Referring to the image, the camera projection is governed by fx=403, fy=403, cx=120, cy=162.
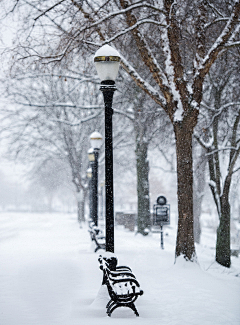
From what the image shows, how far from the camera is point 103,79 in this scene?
6.50m

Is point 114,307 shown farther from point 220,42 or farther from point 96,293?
point 220,42

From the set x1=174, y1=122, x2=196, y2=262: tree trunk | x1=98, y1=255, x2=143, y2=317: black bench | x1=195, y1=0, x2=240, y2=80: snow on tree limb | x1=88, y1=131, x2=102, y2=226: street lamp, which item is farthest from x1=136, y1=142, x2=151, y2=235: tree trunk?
x1=98, y1=255, x2=143, y2=317: black bench

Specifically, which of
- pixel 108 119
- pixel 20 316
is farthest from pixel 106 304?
pixel 108 119

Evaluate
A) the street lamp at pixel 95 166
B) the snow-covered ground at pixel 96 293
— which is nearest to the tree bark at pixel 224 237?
the snow-covered ground at pixel 96 293

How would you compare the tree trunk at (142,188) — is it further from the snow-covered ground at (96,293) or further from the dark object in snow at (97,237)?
the snow-covered ground at (96,293)

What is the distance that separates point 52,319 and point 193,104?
586cm

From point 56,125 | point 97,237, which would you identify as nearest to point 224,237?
point 97,237

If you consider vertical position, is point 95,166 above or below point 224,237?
above

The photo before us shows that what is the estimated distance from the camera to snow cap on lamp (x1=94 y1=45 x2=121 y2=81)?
20.8ft

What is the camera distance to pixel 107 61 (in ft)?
20.9

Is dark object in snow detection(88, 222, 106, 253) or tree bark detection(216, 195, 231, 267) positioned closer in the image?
dark object in snow detection(88, 222, 106, 253)

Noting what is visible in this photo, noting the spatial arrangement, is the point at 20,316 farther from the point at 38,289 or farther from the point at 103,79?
the point at 103,79

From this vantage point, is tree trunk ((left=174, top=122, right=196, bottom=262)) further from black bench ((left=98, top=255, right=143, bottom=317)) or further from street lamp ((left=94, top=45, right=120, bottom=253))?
black bench ((left=98, top=255, right=143, bottom=317))

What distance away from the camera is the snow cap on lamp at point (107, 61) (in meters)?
6.34
